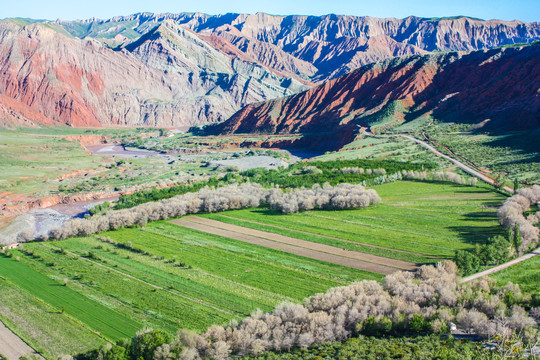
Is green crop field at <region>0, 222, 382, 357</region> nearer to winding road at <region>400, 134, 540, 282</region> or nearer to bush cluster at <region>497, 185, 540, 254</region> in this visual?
winding road at <region>400, 134, 540, 282</region>

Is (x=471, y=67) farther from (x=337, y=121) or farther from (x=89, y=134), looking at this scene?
(x=89, y=134)

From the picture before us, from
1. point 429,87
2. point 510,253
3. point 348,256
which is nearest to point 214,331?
point 348,256

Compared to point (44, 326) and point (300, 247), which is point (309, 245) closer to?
point (300, 247)

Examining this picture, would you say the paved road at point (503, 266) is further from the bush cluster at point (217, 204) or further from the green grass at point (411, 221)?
the bush cluster at point (217, 204)

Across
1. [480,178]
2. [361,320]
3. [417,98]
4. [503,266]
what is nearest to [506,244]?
[503,266]

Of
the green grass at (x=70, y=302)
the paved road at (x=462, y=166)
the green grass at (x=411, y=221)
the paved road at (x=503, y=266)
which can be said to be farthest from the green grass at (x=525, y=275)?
the paved road at (x=462, y=166)

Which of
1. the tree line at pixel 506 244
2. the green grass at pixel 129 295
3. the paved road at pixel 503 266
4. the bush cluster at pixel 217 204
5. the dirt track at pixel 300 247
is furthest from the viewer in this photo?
the bush cluster at pixel 217 204
